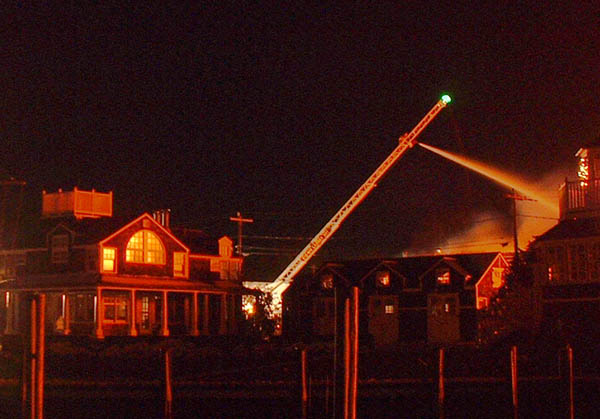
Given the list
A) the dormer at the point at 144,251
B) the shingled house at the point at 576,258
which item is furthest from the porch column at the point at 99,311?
the shingled house at the point at 576,258

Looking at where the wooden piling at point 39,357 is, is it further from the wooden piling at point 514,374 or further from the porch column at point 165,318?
the porch column at point 165,318

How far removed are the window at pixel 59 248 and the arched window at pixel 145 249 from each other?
3.58 metres

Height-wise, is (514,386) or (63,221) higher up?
(63,221)

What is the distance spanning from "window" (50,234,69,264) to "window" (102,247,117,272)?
9.08ft

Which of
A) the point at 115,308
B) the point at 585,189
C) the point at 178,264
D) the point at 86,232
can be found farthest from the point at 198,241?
the point at 585,189

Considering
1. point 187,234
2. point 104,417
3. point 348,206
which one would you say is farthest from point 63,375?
point 348,206

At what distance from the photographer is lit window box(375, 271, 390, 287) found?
62.9 meters

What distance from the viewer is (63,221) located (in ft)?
194

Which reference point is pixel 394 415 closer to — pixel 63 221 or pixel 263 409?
pixel 263 409

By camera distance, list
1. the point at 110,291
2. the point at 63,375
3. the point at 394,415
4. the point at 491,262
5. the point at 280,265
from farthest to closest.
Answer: the point at 280,265 → the point at 491,262 → the point at 110,291 → the point at 63,375 → the point at 394,415

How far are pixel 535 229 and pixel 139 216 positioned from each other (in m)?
28.3

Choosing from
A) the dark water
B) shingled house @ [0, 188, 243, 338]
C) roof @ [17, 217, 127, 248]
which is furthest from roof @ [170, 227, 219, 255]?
the dark water

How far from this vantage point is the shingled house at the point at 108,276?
5578 centimetres

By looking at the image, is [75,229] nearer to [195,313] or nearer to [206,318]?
[195,313]
